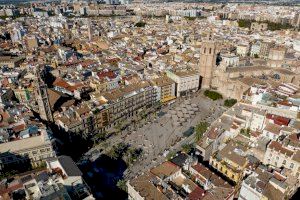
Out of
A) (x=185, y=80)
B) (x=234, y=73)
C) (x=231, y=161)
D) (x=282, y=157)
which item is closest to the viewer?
(x=282, y=157)

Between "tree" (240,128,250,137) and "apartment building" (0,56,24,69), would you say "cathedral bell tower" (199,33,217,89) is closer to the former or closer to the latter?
"tree" (240,128,250,137)

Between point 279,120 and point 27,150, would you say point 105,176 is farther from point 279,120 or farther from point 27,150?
point 279,120

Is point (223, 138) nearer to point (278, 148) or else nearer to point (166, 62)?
point (278, 148)

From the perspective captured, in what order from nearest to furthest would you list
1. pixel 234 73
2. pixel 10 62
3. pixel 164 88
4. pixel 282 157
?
pixel 282 157 < pixel 164 88 < pixel 234 73 < pixel 10 62

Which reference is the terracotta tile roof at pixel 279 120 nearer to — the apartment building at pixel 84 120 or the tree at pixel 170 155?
the tree at pixel 170 155

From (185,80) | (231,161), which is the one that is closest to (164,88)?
(185,80)

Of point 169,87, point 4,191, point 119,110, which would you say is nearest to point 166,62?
point 169,87
